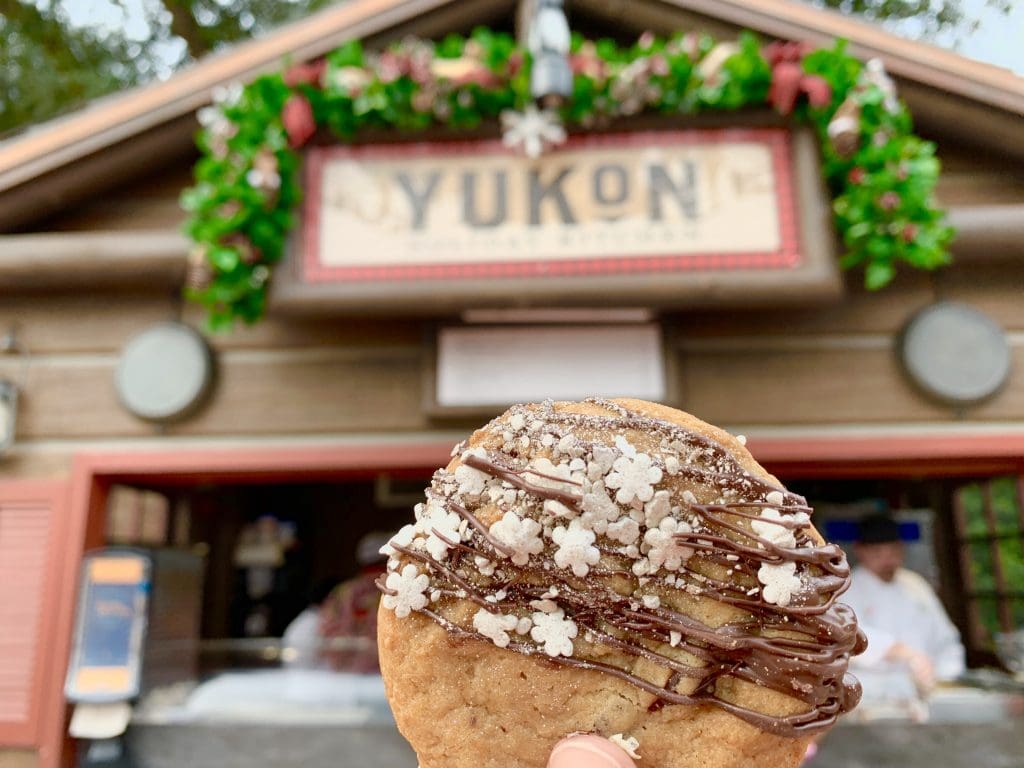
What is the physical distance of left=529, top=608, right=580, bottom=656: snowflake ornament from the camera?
45.1 inches

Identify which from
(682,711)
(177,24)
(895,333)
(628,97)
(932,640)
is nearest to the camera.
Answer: (682,711)

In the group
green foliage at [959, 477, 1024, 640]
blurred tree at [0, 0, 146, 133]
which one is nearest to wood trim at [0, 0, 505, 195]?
green foliage at [959, 477, 1024, 640]

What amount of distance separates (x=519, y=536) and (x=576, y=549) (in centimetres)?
9

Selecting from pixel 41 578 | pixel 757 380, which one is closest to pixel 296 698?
pixel 41 578

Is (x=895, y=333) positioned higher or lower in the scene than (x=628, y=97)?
lower

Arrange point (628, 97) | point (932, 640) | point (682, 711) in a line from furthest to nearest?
point (932, 640) → point (628, 97) → point (682, 711)

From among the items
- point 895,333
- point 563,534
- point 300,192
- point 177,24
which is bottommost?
point 563,534

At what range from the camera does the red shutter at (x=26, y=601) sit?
10.7ft

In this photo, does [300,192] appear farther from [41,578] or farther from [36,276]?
[41,578]

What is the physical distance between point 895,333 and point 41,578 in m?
4.07

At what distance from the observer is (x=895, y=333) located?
3373 millimetres

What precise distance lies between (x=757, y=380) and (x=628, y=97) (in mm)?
1371

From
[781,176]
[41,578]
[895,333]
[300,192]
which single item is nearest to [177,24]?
[300,192]

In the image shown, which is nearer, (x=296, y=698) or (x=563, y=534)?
(x=563, y=534)
